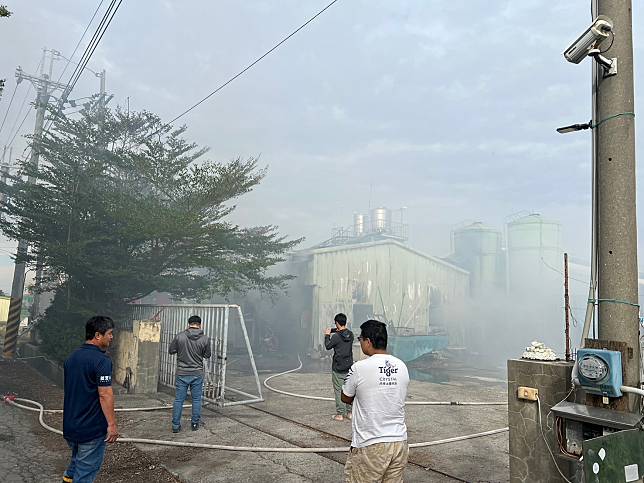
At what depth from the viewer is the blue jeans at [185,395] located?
767 cm

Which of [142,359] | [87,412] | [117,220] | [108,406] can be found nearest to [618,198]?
[108,406]

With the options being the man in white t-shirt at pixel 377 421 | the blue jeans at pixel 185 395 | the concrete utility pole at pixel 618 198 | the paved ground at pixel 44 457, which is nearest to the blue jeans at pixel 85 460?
the paved ground at pixel 44 457

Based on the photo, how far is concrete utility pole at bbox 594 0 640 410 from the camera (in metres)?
3.58

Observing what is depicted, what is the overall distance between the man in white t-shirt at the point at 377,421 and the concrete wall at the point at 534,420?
1.57m

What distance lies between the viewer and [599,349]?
3584 mm

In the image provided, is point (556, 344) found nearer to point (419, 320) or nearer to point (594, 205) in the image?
point (419, 320)

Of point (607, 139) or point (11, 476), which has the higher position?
point (607, 139)

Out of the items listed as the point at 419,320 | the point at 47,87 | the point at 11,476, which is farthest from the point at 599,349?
the point at 47,87

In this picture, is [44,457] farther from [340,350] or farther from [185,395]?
[340,350]

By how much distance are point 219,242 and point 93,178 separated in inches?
178

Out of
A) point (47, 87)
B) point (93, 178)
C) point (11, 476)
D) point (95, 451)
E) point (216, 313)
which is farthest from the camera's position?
point (47, 87)

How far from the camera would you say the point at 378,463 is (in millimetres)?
3482

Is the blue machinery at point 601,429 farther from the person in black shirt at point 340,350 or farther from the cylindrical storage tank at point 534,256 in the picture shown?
the cylindrical storage tank at point 534,256

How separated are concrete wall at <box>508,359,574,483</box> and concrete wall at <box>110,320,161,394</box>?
8.89 m
